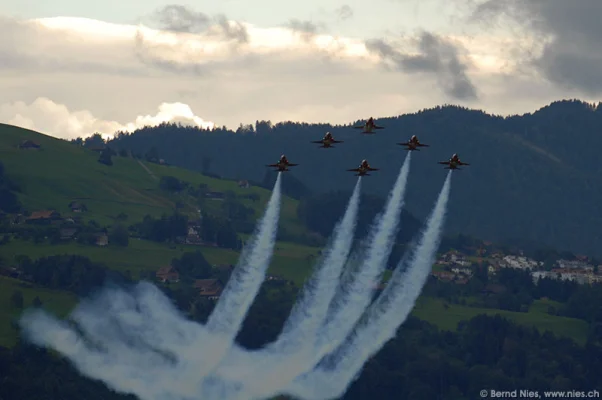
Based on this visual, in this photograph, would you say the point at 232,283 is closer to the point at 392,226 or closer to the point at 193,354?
the point at 193,354

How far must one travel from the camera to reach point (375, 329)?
523 feet

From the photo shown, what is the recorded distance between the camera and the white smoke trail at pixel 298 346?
154625 millimetres

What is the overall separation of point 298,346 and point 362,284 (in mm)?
9695

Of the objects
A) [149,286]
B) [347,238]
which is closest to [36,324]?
[149,286]

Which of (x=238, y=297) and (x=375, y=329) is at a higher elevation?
(x=238, y=297)

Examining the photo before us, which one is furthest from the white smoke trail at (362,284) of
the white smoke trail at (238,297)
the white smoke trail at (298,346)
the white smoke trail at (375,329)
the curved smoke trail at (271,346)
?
the white smoke trail at (238,297)

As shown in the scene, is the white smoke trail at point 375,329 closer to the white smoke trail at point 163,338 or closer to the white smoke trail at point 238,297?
the white smoke trail at point 238,297

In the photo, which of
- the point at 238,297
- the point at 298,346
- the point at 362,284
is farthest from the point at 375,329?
the point at 238,297

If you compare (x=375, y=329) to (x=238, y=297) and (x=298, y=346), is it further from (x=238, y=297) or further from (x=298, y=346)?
(x=238, y=297)

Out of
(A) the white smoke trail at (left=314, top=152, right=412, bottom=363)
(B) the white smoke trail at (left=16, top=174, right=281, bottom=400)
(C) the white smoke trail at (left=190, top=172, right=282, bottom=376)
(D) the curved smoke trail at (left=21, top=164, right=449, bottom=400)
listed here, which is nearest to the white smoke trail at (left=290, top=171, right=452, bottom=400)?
(D) the curved smoke trail at (left=21, top=164, right=449, bottom=400)

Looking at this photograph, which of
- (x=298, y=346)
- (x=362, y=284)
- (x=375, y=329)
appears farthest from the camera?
(x=375, y=329)

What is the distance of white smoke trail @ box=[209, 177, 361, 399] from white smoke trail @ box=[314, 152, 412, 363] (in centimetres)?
120

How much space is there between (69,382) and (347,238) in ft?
185

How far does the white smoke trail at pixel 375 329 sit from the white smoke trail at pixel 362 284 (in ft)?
9.84
